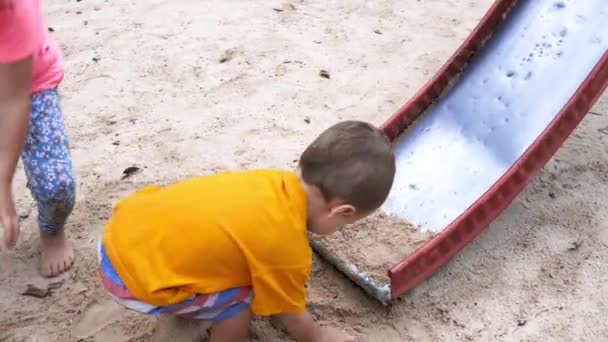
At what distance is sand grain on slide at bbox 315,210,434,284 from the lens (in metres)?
1.80

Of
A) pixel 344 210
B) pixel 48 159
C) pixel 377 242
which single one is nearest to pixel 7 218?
pixel 48 159

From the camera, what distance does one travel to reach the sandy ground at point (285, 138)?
1.69 metres

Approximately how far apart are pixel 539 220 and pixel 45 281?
121 centimetres

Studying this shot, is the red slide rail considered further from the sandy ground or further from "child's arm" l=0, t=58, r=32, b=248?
"child's arm" l=0, t=58, r=32, b=248

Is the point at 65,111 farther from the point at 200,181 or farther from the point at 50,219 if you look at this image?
the point at 200,181

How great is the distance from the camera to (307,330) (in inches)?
60.9

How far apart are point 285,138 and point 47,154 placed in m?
0.78

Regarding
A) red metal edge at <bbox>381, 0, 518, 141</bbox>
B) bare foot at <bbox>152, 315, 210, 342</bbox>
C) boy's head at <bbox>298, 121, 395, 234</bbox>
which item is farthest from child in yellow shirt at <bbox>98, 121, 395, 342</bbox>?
red metal edge at <bbox>381, 0, 518, 141</bbox>

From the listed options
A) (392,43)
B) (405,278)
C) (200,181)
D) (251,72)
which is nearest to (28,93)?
(200,181)

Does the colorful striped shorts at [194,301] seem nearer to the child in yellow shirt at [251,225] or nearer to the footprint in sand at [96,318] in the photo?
the child in yellow shirt at [251,225]

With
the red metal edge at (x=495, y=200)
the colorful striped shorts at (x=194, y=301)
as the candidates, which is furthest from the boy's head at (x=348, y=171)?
the red metal edge at (x=495, y=200)

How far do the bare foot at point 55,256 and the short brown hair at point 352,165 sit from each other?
30.0 inches

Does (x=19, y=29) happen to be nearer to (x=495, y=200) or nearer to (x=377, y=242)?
(x=377, y=242)

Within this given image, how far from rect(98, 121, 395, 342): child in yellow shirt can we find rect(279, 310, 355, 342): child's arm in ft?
0.40
